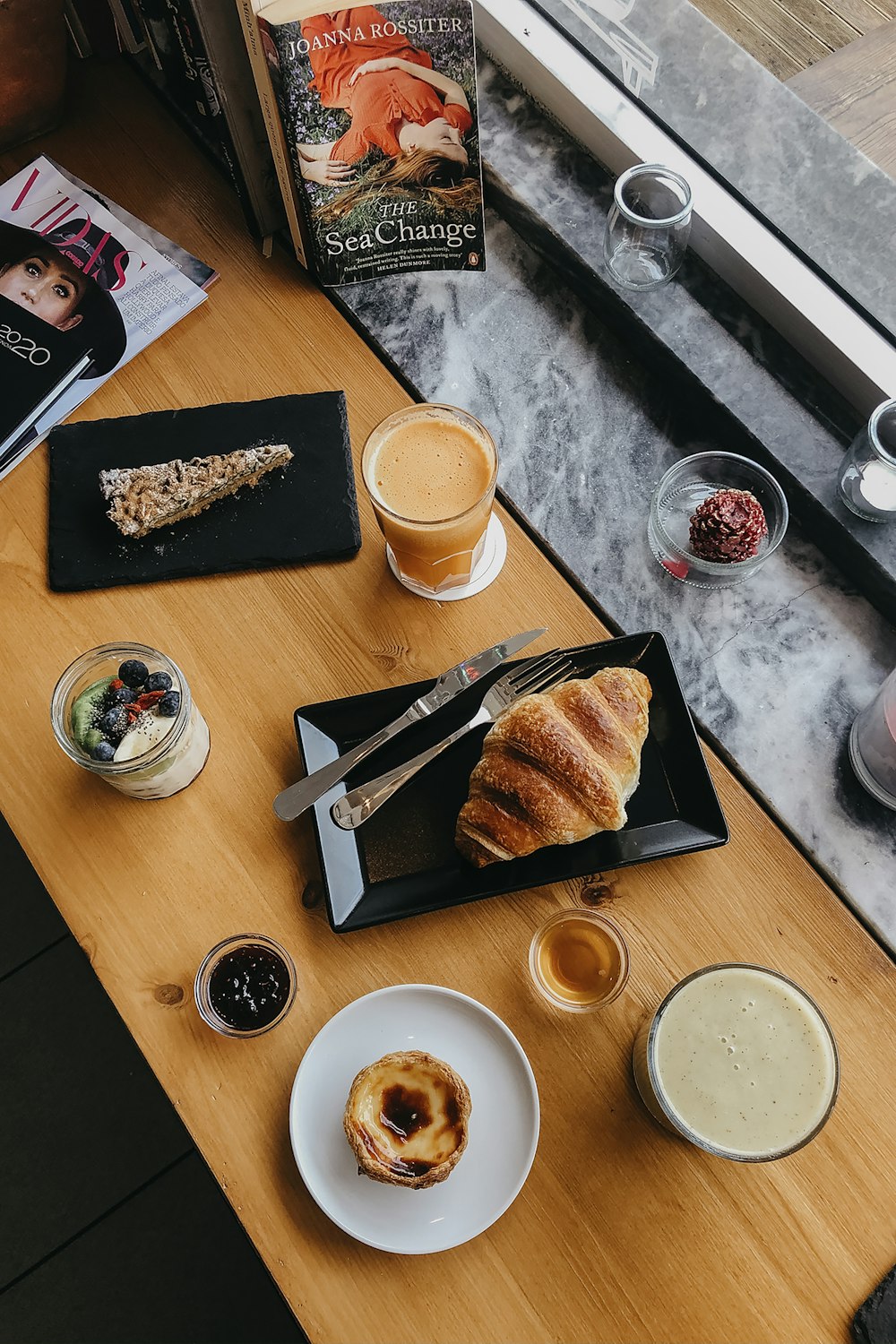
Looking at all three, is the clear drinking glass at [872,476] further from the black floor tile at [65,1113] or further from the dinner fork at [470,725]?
the black floor tile at [65,1113]

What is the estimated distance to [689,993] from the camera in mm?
1005

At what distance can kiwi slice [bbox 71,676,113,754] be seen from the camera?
111 centimetres

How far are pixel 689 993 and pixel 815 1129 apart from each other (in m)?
0.16

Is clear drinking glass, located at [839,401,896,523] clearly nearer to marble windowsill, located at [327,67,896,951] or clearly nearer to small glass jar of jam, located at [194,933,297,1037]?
marble windowsill, located at [327,67,896,951]

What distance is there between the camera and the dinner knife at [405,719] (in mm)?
1125

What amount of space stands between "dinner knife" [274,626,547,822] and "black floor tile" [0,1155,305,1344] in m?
0.97

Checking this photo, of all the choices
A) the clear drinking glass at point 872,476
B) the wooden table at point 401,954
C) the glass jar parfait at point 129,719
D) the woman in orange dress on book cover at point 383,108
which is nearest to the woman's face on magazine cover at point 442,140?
the woman in orange dress on book cover at point 383,108

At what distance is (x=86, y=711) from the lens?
112cm

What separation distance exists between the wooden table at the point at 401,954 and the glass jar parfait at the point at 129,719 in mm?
71

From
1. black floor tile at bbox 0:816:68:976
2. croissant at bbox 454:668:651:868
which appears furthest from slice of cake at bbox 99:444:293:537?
black floor tile at bbox 0:816:68:976

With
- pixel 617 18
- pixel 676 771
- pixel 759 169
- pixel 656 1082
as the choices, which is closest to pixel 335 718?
pixel 676 771

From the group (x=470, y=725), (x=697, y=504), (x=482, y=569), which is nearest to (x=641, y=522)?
(x=697, y=504)

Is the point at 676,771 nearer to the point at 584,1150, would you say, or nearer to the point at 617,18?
the point at 584,1150

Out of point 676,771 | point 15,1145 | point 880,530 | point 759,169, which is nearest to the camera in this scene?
point 676,771
